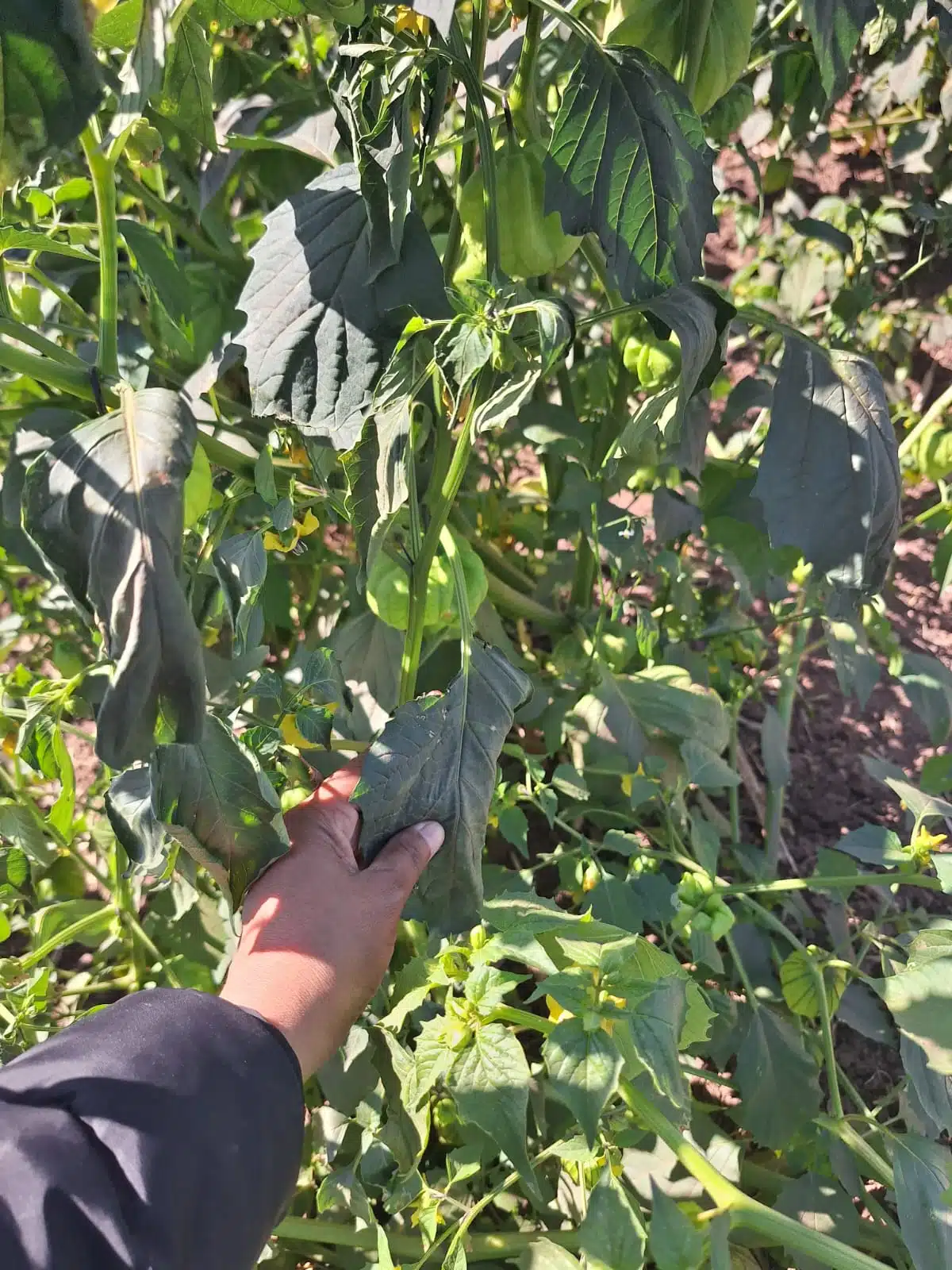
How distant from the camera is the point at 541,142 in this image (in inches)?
28.0

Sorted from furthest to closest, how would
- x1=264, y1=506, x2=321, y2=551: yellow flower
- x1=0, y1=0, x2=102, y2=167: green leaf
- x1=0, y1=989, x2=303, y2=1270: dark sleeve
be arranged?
x1=264, y1=506, x2=321, y2=551: yellow flower
x1=0, y1=989, x2=303, y2=1270: dark sleeve
x1=0, y1=0, x2=102, y2=167: green leaf

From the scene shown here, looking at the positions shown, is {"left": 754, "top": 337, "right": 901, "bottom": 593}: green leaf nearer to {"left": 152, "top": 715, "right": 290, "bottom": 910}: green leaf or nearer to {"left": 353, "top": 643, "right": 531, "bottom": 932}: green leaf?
{"left": 353, "top": 643, "right": 531, "bottom": 932}: green leaf

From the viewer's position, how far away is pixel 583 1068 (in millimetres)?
579

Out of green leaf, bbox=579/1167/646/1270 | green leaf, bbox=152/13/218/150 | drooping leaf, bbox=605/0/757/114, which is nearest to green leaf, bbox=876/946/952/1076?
green leaf, bbox=579/1167/646/1270

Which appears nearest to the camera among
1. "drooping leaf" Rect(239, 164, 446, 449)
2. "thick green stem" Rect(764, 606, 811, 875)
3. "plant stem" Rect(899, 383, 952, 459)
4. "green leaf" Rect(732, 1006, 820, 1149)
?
"drooping leaf" Rect(239, 164, 446, 449)

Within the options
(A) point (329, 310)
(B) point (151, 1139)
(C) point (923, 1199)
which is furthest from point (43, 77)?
(C) point (923, 1199)

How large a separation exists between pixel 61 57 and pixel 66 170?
2.75 ft

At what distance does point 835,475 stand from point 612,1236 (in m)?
0.56

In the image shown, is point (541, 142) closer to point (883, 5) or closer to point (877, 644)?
point (883, 5)

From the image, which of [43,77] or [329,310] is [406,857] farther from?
[43,77]

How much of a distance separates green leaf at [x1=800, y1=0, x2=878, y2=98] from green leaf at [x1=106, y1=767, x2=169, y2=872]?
27.9 inches

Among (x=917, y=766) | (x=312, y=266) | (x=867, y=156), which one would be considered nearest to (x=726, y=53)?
(x=312, y=266)

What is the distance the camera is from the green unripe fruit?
0.70 meters

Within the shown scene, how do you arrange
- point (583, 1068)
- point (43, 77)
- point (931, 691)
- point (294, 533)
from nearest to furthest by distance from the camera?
point (43, 77) < point (583, 1068) < point (294, 533) < point (931, 691)
